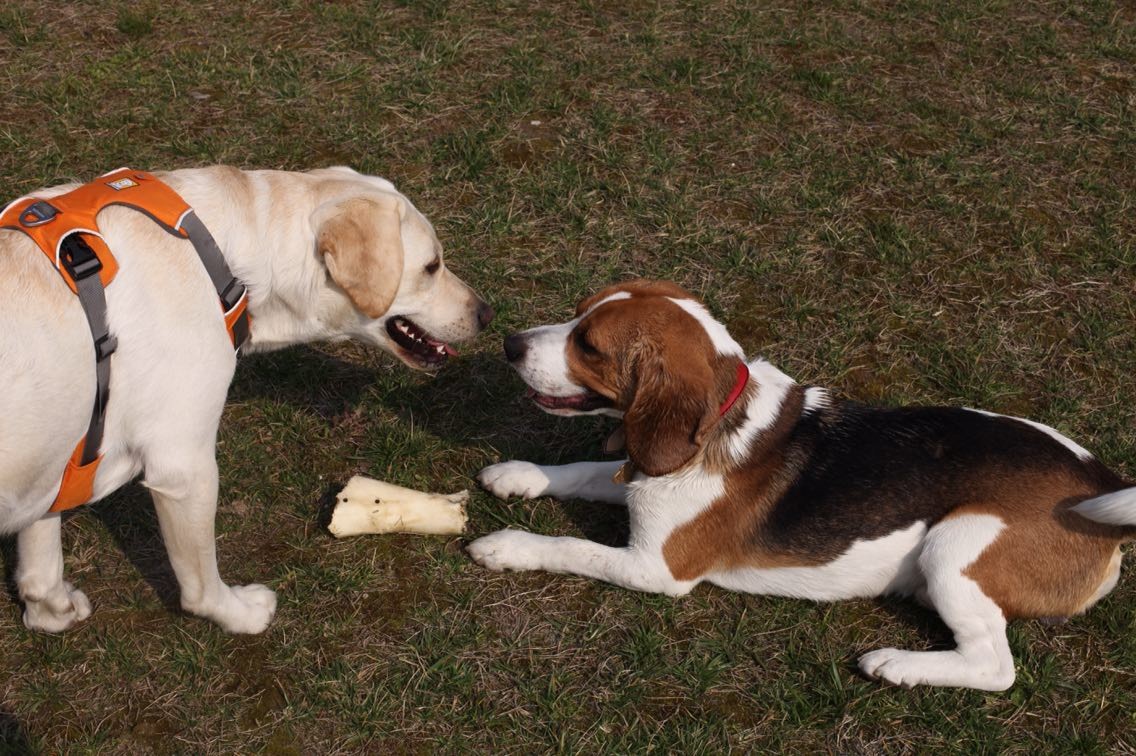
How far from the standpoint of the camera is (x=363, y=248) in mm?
3711

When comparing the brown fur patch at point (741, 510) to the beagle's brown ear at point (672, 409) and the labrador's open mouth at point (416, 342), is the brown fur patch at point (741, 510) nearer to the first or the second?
the beagle's brown ear at point (672, 409)

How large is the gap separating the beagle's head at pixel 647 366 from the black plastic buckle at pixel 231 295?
1.12m

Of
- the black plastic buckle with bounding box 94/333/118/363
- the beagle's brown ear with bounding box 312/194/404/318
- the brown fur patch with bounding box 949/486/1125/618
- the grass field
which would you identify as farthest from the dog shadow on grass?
the brown fur patch with bounding box 949/486/1125/618

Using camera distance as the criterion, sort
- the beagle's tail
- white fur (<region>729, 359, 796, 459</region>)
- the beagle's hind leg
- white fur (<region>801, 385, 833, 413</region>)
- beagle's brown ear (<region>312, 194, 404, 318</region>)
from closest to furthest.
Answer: the beagle's tail < beagle's brown ear (<region>312, 194, 404, 318</region>) < the beagle's hind leg < white fur (<region>729, 359, 796, 459</region>) < white fur (<region>801, 385, 833, 413</region>)

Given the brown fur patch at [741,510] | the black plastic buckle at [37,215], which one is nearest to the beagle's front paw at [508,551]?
the brown fur patch at [741,510]

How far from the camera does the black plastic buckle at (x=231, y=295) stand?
11.4ft

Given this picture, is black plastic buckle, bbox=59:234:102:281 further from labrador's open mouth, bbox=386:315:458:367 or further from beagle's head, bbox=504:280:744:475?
beagle's head, bbox=504:280:744:475

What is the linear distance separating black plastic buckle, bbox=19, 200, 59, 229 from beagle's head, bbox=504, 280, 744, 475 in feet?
5.66

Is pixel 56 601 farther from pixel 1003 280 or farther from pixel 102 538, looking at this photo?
pixel 1003 280

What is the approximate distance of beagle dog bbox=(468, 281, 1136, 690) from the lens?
3807mm

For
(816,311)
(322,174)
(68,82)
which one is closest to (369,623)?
(322,174)

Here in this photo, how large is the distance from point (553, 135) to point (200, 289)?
3697 mm

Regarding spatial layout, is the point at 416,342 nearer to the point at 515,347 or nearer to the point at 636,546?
the point at 515,347

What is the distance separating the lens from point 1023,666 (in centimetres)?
402
